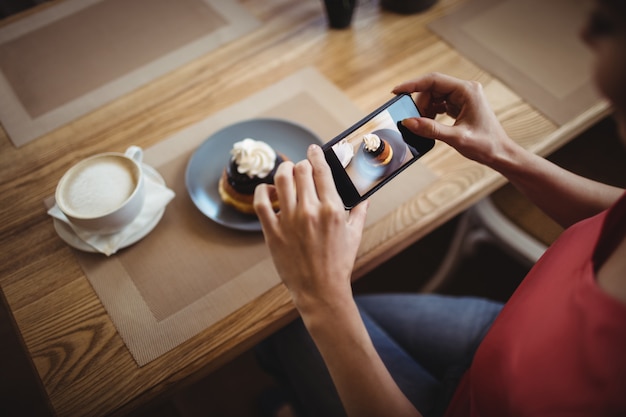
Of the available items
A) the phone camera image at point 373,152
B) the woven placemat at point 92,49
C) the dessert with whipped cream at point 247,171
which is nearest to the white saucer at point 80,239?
the dessert with whipped cream at point 247,171

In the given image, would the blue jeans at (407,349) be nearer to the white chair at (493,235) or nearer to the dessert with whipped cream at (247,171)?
the white chair at (493,235)

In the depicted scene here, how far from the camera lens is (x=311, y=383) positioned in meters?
0.94

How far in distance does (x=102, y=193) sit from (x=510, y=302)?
2.30ft

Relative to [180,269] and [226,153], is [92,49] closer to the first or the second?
[226,153]

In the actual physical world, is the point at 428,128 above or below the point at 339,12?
below

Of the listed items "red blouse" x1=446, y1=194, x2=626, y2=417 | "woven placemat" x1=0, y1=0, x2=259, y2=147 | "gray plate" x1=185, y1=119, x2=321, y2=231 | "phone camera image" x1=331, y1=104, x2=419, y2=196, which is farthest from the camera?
"woven placemat" x1=0, y1=0, x2=259, y2=147

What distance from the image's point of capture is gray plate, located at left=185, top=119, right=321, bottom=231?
88 centimetres

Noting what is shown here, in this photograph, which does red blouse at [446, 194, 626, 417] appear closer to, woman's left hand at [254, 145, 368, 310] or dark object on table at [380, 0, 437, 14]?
woman's left hand at [254, 145, 368, 310]

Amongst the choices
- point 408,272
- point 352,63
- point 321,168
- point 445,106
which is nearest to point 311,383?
point 321,168

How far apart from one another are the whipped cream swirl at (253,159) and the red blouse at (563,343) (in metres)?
0.47

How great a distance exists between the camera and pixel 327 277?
25.9 inches

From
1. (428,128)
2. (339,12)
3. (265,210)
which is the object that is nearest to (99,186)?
(265,210)

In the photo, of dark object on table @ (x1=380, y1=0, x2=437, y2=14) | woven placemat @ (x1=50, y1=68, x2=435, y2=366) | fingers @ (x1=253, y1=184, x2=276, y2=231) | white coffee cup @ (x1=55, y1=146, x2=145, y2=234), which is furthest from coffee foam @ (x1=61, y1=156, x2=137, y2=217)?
dark object on table @ (x1=380, y1=0, x2=437, y2=14)

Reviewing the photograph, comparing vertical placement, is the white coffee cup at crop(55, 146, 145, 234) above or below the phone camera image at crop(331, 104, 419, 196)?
above
